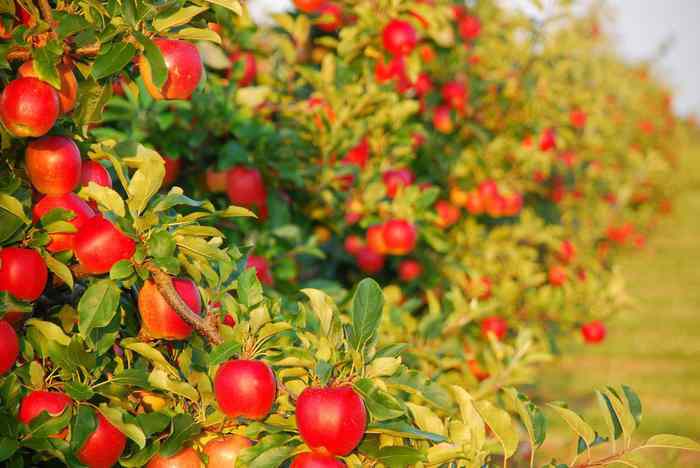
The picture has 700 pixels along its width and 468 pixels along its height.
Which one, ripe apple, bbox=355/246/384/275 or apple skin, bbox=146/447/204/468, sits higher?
apple skin, bbox=146/447/204/468

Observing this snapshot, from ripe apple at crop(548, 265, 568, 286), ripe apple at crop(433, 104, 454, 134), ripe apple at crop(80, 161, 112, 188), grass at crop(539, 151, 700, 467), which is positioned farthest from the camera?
grass at crop(539, 151, 700, 467)

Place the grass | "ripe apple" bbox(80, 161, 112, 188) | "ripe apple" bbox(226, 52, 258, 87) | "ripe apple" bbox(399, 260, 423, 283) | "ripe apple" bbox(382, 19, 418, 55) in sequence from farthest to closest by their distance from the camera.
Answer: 1. the grass
2. "ripe apple" bbox(399, 260, 423, 283)
3. "ripe apple" bbox(226, 52, 258, 87)
4. "ripe apple" bbox(382, 19, 418, 55)
5. "ripe apple" bbox(80, 161, 112, 188)

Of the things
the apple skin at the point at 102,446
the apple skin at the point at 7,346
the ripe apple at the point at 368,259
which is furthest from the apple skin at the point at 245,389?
the ripe apple at the point at 368,259

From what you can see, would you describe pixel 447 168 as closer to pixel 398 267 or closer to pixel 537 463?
pixel 398 267

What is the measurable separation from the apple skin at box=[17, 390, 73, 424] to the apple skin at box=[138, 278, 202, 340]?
16 cm

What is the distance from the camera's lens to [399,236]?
→ 2.48 m

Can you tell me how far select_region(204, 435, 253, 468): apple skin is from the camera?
114cm

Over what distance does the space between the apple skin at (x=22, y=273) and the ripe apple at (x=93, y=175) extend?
6.3 inches

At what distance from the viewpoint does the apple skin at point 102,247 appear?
1123mm

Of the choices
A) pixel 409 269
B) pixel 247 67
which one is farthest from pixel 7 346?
pixel 409 269

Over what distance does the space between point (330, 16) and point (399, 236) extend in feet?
2.56

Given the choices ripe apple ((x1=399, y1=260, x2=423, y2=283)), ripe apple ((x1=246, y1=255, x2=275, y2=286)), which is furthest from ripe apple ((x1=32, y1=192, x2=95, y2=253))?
ripe apple ((x1=399, y1=260, x2=423, y2=283))

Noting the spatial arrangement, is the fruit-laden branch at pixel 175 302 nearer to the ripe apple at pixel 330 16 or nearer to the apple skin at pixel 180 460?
the apple skin at pixel 180 460

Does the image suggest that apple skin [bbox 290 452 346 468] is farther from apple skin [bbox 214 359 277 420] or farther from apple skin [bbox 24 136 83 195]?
apple skin [bbox 24 136 83 195]
